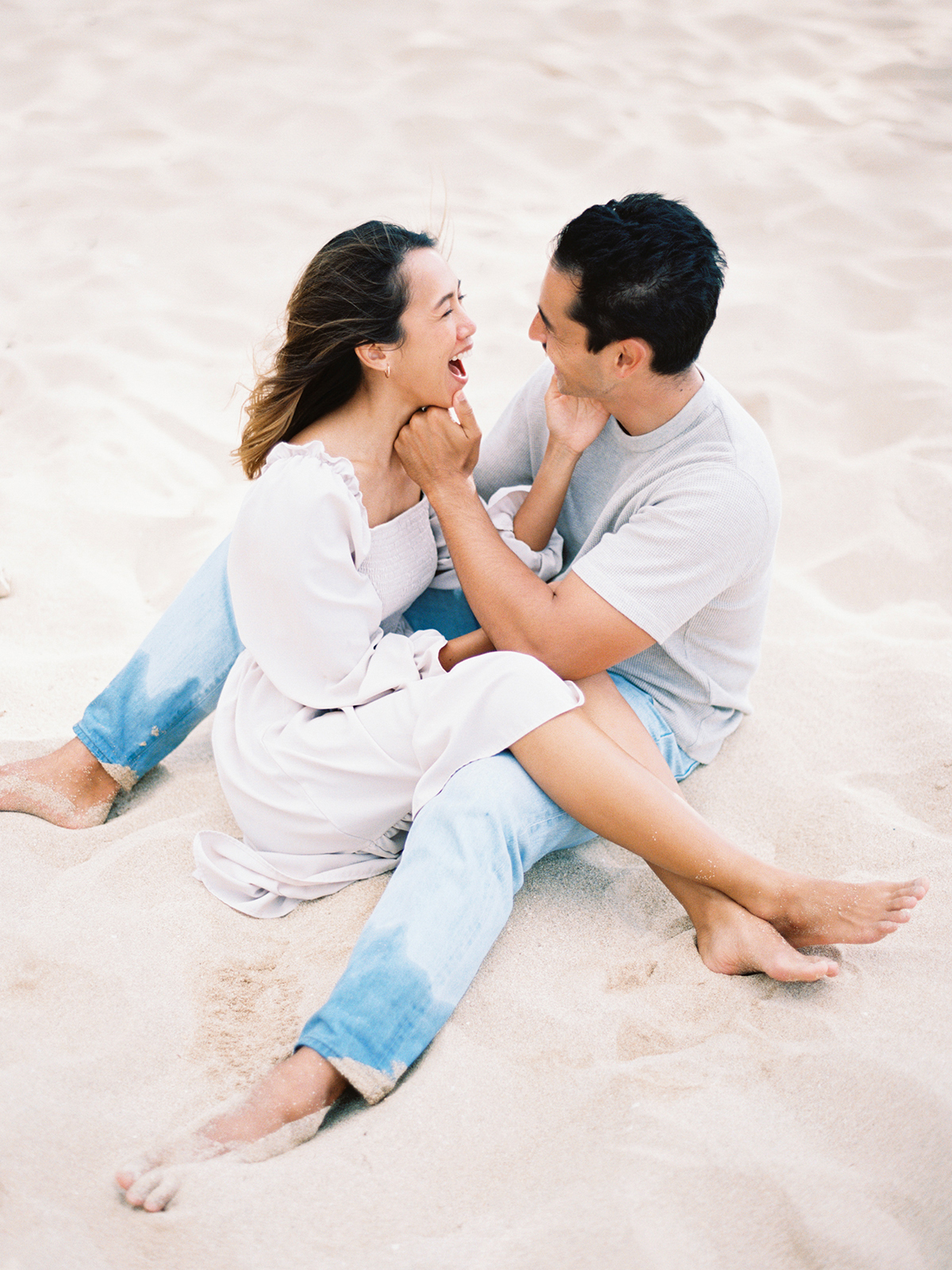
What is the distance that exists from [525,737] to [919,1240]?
100 cm

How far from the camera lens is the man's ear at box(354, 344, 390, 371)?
225cm

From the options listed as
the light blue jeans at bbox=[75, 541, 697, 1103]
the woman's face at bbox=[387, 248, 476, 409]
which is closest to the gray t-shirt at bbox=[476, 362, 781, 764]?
the light blue jeans at bbox=[75, 541, 697, 1103]

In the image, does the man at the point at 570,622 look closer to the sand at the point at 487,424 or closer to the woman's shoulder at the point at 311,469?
the sand at the point at 487,424

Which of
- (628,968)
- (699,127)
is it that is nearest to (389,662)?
(628,968)

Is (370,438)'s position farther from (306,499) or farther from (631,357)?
(631,357)

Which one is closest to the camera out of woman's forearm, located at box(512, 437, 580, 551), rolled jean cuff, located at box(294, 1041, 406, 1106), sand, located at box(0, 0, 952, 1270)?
sand, located at box(0, 0, 952, 1270)

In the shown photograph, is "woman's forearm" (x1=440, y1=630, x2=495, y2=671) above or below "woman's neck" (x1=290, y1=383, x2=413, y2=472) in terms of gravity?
below

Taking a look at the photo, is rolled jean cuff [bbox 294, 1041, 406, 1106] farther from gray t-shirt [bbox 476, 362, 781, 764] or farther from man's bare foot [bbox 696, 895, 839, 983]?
gray t-shirt [bbox 476, 362, 781, 764]

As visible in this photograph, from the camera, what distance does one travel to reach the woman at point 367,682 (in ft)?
6.52

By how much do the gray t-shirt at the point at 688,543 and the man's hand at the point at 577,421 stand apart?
0.21 ft

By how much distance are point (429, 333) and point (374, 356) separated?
13cm

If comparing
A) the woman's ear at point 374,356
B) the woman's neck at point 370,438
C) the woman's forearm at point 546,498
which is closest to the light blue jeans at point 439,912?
the woman's forearm at point 546,498

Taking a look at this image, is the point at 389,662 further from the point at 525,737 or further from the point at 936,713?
the point at 936,713

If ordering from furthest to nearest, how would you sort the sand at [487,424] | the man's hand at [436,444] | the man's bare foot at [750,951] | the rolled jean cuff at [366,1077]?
1. the man's hand at [436,444]
2. the man's bare foot at [750,951]
3. the rolled jean cuff at [366,1077]
4. the sand at [487,424]
